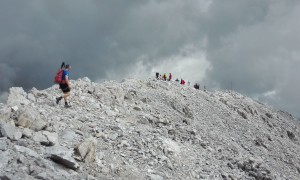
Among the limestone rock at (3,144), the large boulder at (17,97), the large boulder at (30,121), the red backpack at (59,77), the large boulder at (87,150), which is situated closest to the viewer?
the limestone rock at (3,144)

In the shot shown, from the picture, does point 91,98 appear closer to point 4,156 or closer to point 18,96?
point 18,96

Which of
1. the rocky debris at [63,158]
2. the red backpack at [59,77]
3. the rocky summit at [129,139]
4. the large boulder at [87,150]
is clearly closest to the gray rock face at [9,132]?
the rocky summit at [129,139]

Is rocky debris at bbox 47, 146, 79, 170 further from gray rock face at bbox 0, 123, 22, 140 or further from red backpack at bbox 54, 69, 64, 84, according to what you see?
red backpack at bbox 54, 69, 64, 84

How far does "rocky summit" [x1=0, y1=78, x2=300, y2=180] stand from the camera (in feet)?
42.8

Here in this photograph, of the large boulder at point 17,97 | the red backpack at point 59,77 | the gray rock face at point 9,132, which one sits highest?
the red backpack at point 59,77

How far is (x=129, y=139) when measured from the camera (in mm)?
17719

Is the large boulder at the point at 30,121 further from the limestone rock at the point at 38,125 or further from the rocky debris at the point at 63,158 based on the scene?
the rocky debris at the point at 63,158

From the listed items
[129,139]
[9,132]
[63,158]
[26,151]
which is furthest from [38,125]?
[129,139]

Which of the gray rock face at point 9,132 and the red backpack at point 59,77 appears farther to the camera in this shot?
the red backpack at point 59,77

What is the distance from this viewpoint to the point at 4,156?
11.5 m

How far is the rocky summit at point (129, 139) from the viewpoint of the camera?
1303 centimetres

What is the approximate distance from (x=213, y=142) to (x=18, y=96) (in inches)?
538

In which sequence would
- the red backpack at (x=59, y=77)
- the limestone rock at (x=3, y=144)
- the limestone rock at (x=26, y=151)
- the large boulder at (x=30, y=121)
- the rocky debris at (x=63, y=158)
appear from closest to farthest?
the limestone rock at (x=3, y=144), the limestone rock at (x=26, y=151), the rocky debris at (x=63, y=158), the large boulder at (x=30, y=121), the red backpack at (x=59, y=77)

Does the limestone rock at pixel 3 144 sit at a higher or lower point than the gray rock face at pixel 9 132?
lower
